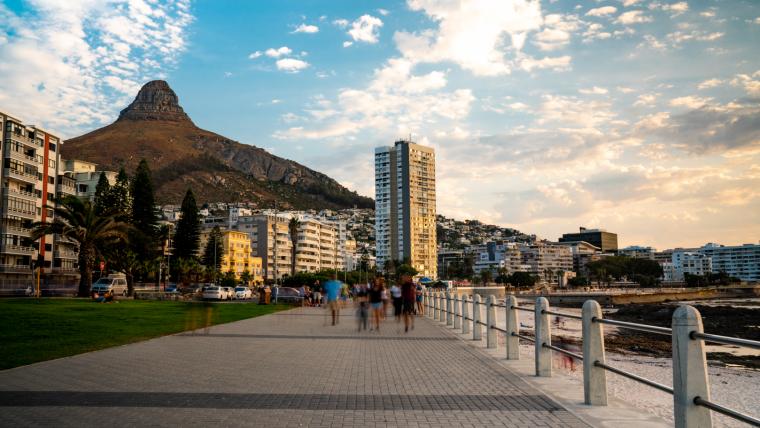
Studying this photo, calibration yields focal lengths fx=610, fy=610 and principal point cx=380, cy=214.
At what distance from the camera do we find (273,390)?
7352 mm

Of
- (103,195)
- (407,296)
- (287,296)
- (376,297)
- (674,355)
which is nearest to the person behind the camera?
(674,355)

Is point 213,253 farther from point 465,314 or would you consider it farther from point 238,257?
point 465,314

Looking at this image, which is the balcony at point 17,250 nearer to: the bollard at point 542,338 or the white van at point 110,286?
the white van at point 110,286

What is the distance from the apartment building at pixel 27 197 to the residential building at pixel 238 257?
50056 mm

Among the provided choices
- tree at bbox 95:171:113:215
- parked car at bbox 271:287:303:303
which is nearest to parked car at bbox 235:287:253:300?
parked car at bbox 271:287:303:303

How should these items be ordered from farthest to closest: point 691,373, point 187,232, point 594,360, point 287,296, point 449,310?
1. point 187,232
2. point 287,296
3. point 449,310
4. point 594,360
5. point 691,373

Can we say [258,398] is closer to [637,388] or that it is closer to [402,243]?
[637,388]

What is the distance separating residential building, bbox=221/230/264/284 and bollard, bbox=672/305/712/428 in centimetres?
12417

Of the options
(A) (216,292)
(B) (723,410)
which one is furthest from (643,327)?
(A) (216,292)

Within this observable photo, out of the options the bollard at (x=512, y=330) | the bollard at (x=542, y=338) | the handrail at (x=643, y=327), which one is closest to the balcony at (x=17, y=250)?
the bollard at (x=512, y=330)

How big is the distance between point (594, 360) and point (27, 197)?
7655 cm

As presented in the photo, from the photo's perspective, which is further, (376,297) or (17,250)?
(17,250)

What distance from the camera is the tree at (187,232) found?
282 feet

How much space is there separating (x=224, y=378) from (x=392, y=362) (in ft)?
10.1
